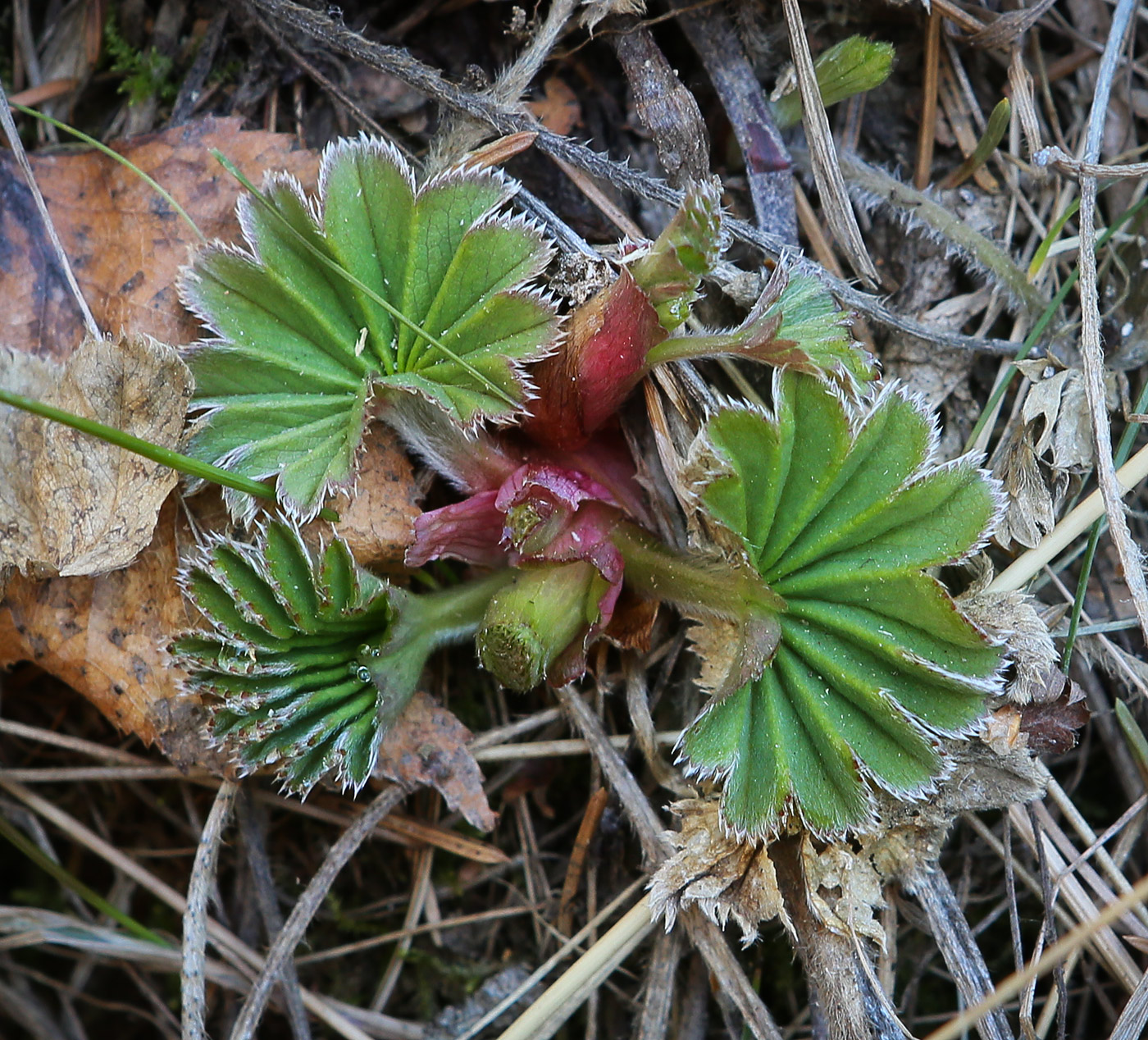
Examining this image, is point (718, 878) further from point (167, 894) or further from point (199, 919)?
point (167, 894)

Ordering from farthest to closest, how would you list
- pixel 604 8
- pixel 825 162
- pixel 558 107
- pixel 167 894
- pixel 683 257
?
pixel 167 894
pixel 558 107
pixel 825 162
pixel 604 8
pixel 683 257

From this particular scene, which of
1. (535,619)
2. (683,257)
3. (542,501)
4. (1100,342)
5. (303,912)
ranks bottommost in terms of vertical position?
(303,912)

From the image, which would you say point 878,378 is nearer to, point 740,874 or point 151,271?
point 740,874

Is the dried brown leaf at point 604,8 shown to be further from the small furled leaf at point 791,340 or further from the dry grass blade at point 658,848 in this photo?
the dry grass blade at point 658,848

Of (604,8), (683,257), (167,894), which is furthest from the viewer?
(167,894)

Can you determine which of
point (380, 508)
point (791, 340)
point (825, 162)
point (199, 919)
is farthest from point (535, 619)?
point (825, 162)

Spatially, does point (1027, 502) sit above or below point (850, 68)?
below

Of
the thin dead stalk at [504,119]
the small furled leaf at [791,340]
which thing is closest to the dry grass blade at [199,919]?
the small furled leaf at [791,340]
